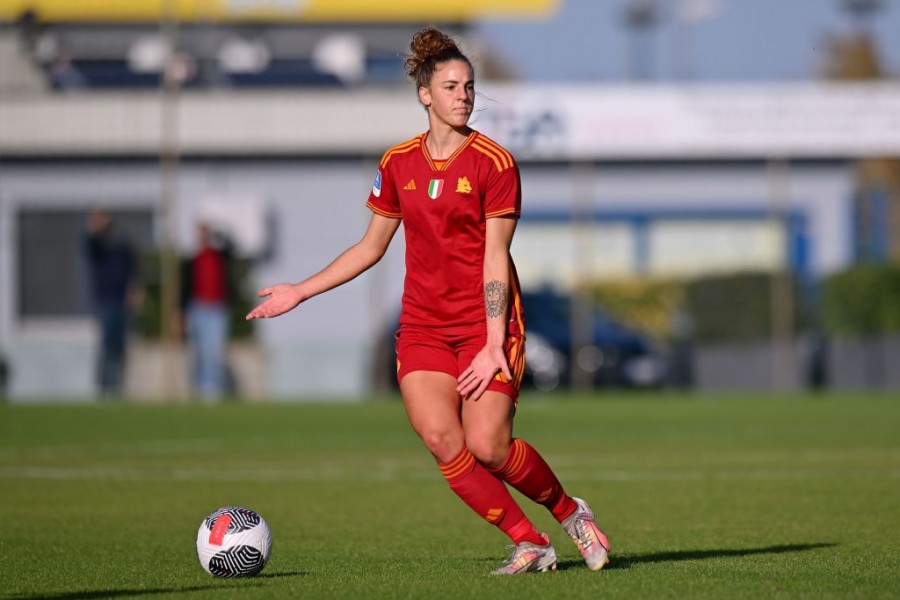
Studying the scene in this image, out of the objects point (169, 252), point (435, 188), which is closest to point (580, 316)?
point (169, 252)

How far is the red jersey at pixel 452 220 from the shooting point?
6484mm

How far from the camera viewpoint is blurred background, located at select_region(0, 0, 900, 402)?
84.0ft

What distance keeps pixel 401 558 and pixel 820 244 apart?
28544mm

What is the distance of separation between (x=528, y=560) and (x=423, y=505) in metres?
3.62

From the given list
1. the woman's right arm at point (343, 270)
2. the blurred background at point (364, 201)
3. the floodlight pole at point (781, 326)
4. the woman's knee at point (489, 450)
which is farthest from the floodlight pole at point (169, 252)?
the woman's knee at point (489, 450)

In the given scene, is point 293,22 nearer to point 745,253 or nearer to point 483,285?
point 745,253

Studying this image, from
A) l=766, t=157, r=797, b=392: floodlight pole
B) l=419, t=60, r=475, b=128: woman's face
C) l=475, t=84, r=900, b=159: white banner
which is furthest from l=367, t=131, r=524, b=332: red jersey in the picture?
l=766, t=157, r=797, b=392: floodlight pole

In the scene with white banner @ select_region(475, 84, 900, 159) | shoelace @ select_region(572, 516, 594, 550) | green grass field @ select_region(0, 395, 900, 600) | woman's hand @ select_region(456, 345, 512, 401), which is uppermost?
white banner @ select_region(475, 84, 900, 159)

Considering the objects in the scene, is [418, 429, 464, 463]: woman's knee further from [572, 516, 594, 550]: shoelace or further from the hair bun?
the hair bun

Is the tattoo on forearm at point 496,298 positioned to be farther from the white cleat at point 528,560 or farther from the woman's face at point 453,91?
the white cleat at point 528,560

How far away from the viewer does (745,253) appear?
35.6 m

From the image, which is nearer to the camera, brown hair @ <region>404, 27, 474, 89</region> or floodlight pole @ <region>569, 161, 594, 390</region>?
brown hair @ <region>404, 27, 474, 89</region>

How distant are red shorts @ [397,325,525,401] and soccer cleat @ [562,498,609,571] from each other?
551mm

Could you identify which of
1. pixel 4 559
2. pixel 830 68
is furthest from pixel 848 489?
pixel 830 68
